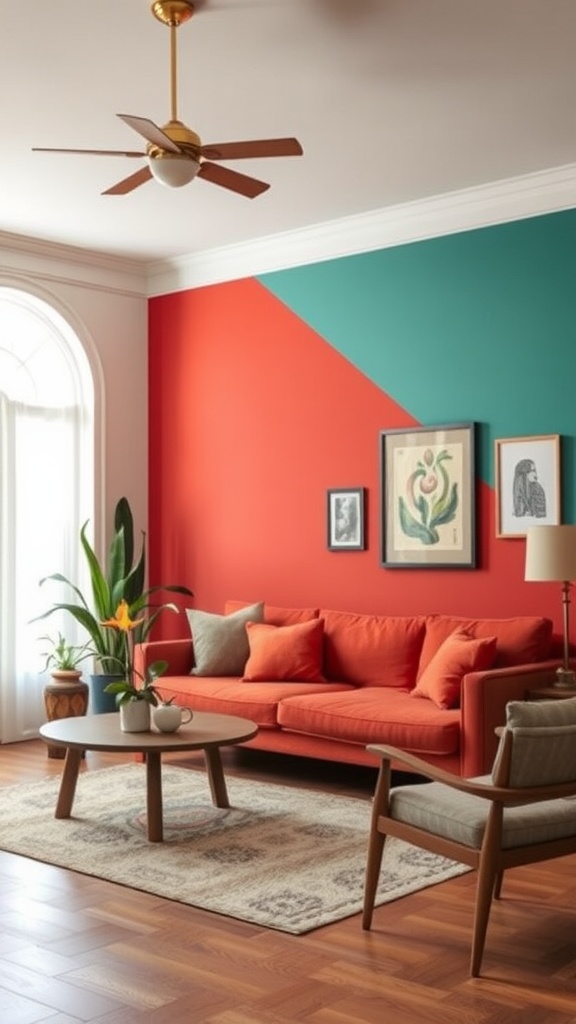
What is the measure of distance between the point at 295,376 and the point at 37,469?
1792 mm

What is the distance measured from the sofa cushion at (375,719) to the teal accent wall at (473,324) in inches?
51.1

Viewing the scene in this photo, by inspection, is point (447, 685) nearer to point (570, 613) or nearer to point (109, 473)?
point (570, 613)

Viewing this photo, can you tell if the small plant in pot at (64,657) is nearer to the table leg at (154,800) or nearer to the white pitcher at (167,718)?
the white pitcher at (167,718)

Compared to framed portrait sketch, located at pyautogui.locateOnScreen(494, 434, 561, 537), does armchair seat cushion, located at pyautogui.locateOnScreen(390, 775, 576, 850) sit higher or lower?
lower

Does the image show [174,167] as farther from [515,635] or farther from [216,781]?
[515,635]

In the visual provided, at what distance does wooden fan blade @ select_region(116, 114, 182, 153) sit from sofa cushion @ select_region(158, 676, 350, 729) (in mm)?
2950

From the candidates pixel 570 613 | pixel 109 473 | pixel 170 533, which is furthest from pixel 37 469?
pixel 570 613

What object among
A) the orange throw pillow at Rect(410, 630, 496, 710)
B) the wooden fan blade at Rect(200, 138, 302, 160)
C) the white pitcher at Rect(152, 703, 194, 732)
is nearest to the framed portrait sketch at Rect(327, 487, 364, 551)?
the orange throw pillow at Rect(410, 630, 496, 710)

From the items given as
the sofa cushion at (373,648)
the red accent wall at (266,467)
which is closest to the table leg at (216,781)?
the sofa cushion at (373,648)

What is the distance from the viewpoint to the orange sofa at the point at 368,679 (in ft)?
17.4

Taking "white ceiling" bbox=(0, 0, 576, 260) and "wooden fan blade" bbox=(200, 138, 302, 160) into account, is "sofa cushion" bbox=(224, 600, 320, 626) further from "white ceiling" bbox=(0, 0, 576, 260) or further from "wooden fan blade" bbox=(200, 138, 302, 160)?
"wooden fan blade" bbox=(200, 138, 302, 160)

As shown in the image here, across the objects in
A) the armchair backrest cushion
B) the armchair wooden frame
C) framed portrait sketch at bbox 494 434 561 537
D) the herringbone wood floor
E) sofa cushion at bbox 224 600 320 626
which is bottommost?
the herringbone wood floor

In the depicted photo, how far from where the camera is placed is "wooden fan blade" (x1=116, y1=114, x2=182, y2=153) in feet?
12.6

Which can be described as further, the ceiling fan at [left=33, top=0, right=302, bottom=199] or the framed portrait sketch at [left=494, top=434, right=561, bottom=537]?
the framed portrait sketch at [left=494, top=434, right=561, bottom=537]
